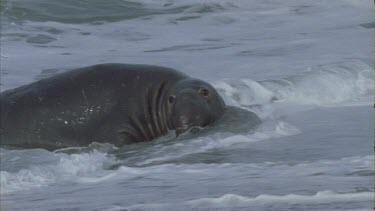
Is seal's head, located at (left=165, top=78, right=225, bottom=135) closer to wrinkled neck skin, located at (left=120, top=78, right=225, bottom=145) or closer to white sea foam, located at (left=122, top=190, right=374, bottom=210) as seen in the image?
wrinkled neck skin, located at (left=120, top=78, right=225, bottom=145)

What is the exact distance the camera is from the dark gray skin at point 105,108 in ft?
29.4

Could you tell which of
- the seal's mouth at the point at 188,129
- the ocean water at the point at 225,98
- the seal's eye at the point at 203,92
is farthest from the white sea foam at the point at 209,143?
the seal's eye at the point at 203,92

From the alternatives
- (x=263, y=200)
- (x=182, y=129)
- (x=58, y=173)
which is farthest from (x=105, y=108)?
(x=263, y=200)

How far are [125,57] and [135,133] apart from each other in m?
5.29

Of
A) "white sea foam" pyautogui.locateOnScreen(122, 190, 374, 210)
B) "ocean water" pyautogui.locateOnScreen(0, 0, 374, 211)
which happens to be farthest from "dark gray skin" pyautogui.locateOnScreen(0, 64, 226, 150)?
"white sea foam" pyautogui.locateOnScreen(122, 190, 374, 210)

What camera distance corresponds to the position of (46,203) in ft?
21.2

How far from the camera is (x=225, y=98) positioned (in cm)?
1098

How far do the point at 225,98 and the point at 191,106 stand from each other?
211 cm

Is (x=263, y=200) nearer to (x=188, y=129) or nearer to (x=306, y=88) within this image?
(x=188, y=129)

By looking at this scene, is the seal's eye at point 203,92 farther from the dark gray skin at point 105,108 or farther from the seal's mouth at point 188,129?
the seal's mouth at point 188,129

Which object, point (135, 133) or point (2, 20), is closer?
point (135, 133)

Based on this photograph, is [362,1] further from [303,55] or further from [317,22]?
[303,55]

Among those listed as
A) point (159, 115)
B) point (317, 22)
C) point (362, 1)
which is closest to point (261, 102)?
point (159, 115)

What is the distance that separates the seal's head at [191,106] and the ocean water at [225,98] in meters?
0.16
